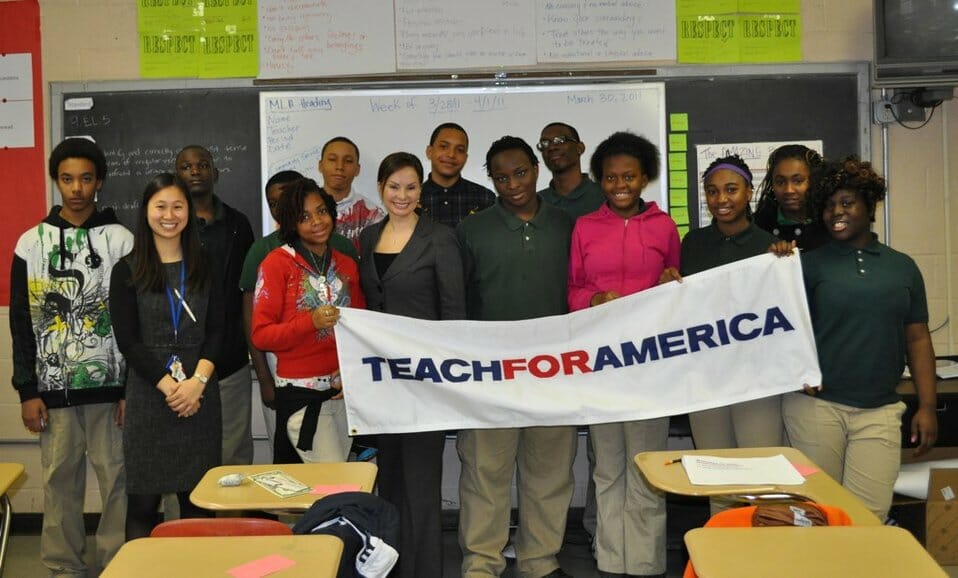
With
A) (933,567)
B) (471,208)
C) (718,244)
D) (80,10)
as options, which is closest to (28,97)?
(80,10)

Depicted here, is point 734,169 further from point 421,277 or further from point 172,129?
point 172,129

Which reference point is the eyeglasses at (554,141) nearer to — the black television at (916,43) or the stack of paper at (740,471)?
the black television at (916,43)

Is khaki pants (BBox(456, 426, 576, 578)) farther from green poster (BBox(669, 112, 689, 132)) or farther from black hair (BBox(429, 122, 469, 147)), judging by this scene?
green poster (BBox(669, 112, 689, 132))

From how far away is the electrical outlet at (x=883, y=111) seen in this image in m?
5.01

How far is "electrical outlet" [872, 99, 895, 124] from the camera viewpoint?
501cm

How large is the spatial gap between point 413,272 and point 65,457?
1.79 meters

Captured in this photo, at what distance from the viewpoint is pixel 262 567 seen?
86.0 inches

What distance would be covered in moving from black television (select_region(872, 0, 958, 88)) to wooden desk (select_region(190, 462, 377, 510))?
11.1 ft

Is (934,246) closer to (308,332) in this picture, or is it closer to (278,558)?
(308,332)

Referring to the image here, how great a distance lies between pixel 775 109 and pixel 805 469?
2.67 m

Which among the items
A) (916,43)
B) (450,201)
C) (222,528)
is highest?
(916,43)

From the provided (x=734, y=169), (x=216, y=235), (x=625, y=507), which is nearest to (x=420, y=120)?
(x=216, y=235)

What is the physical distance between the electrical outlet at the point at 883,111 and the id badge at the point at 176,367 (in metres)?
3.85

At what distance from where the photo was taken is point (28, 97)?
521 centimetres
